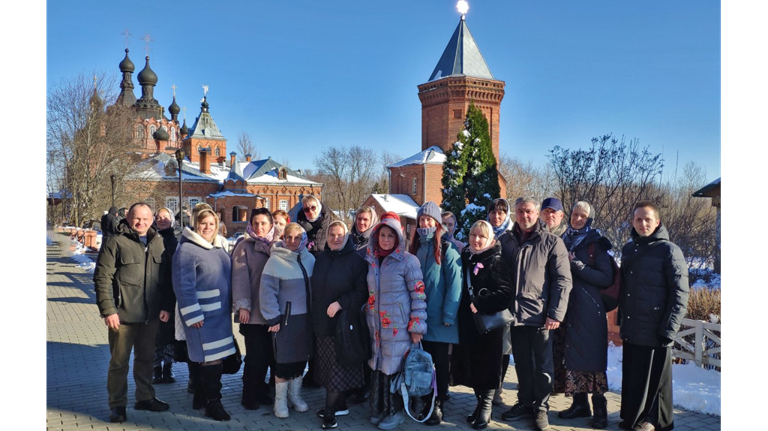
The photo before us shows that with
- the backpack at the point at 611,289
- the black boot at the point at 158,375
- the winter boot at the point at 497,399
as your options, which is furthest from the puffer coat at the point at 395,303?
the black boot at the point at 158,375

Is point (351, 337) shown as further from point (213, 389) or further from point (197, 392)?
point (197, 392)

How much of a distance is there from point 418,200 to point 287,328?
3573cm

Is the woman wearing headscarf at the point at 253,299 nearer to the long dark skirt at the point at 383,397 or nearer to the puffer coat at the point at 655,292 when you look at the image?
the long dark skirt at the point at 383,397

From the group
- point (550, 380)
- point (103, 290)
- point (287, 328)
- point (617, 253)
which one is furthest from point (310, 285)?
point (617, 253)

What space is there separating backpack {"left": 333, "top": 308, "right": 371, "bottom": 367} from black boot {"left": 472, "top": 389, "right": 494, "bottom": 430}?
45.0 inches

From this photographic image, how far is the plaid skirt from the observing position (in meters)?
4.81

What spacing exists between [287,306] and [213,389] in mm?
1046

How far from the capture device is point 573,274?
491cm

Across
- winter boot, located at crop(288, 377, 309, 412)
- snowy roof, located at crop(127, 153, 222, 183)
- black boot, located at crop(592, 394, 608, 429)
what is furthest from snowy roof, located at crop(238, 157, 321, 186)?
black boot, located at crop(592, 394, 608, 429)

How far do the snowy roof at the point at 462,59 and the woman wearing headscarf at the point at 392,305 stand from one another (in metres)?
37.2

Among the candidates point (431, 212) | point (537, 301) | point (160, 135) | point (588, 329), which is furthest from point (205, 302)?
point (160, 135)
